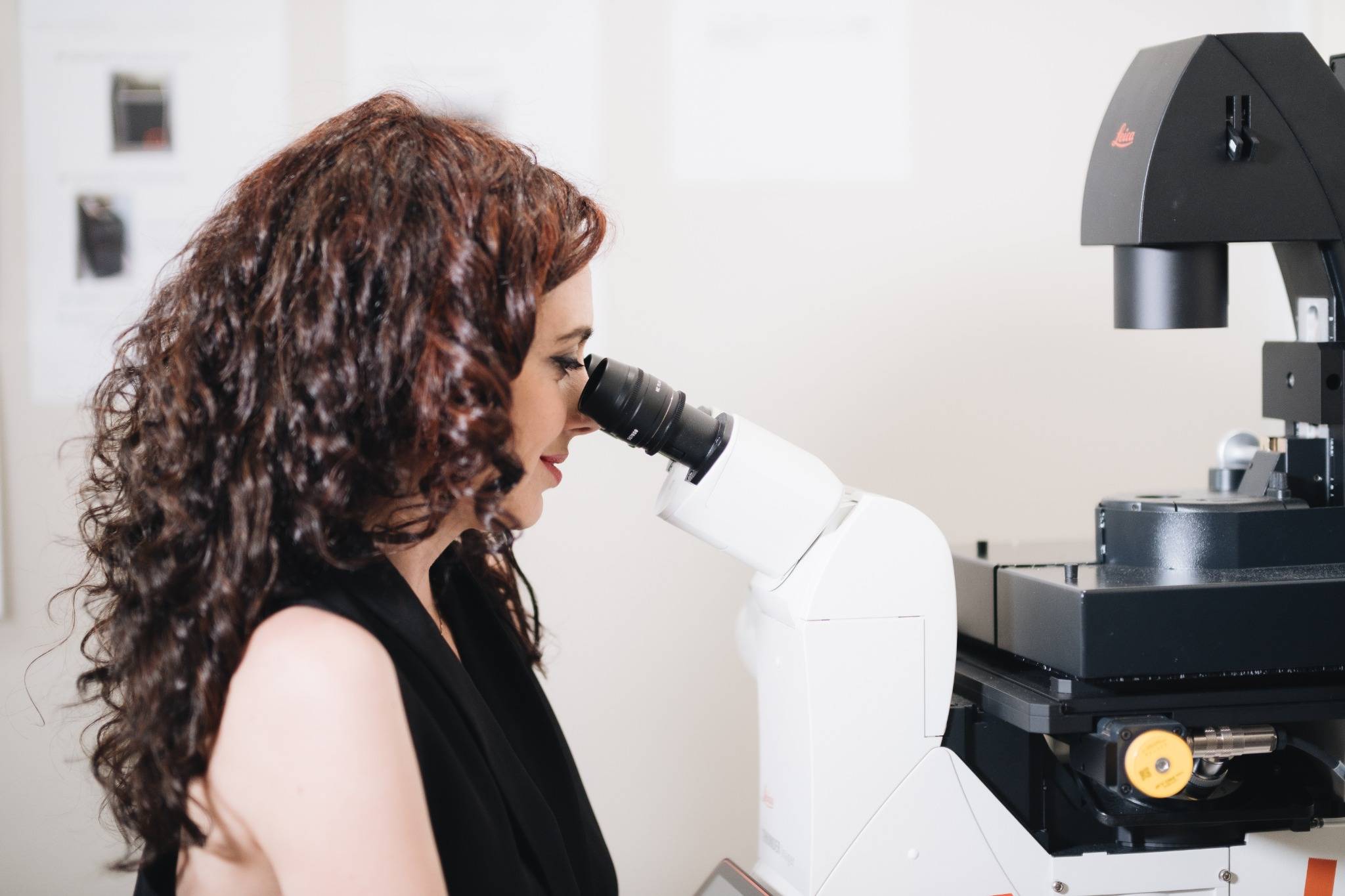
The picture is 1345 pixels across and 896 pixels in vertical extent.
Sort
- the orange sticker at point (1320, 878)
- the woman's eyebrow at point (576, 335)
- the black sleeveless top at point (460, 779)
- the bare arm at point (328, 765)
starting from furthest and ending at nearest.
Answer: the orange sticker at point (1320, 878), the woman's eyebrow at point (576, 335), the black sleeveless top at point (460, 779), the bare arm at point (328, 765)

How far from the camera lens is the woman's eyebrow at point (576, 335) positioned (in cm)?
97

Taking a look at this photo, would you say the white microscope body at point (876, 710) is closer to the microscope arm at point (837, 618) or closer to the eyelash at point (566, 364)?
the microscope arm at point (837, 618)

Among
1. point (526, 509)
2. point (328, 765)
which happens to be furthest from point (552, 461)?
point (328, 765)

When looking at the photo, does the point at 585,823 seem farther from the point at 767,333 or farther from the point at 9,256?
the point at 9,256

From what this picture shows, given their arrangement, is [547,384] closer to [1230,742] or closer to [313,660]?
[313,660]

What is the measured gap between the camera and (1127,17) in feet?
6.18

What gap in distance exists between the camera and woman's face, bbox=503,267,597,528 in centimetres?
95

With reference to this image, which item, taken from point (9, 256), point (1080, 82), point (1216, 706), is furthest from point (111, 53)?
A: point (1216, 706)

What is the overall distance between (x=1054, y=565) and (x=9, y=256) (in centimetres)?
153

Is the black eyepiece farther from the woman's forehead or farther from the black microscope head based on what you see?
the black microscope head

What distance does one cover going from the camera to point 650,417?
100 cm

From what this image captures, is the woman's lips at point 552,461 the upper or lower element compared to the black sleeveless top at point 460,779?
upper

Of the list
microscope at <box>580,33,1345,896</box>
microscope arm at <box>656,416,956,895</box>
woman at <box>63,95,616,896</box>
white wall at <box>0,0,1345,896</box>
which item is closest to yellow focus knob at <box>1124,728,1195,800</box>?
microscope at <box>580,33,1345,896</box>

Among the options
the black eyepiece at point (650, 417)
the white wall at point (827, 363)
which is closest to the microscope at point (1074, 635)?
the black eyepiece at point (650, 417)
